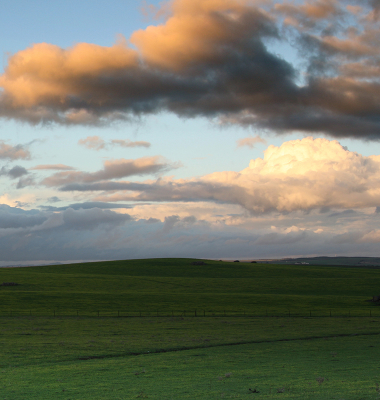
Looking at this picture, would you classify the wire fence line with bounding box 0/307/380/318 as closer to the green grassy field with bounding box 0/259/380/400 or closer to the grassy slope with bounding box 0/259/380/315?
the green grassy field with bounding box 0/259/380/400

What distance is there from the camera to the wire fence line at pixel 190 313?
7050 centimetres

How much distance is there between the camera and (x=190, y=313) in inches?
2884

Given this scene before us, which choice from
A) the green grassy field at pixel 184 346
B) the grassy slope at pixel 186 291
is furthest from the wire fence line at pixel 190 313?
the grassy slope at pixel 186 291

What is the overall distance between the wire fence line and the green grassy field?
0.63 feet

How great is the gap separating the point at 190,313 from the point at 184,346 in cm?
3346

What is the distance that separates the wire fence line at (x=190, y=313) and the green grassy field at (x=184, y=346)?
191 mm

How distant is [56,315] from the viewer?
70.4m

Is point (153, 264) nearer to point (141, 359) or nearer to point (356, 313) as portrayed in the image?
point (356, 313)

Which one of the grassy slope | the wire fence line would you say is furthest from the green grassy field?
the grassy slope

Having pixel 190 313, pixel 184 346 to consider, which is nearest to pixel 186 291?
pixel 190 313

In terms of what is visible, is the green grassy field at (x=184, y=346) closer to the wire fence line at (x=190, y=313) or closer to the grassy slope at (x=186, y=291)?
the wire fence line at (x=190, y=313)

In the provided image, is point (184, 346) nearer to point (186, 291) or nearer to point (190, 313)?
point (190, 313)

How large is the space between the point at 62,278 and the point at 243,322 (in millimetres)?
82900

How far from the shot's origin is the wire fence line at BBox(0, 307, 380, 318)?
70.5m
